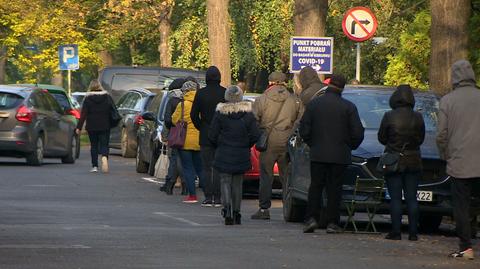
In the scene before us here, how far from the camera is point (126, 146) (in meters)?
37.0

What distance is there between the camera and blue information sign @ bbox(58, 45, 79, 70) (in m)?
51.3

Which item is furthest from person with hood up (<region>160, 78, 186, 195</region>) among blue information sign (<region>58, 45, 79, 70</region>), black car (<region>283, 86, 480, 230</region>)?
blue information sign (<region>58, 45, 79, 70</region>)

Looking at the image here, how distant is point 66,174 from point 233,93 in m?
11.3

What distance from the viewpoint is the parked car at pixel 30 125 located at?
99.5ft

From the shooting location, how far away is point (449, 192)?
16.8m

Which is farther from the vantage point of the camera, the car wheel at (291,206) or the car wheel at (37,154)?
the car wheel at (37,154)

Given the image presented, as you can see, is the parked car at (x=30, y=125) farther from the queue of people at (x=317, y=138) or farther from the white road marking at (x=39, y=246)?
the white road marking at (x=39, y=246)

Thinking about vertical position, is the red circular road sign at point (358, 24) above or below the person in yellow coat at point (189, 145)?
above

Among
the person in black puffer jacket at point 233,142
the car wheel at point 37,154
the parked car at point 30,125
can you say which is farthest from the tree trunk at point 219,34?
the person in black puffer jacket at point 233,142

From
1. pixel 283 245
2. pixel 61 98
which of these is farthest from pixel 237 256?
pixel 61 98

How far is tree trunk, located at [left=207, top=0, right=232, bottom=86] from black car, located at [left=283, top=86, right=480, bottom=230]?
19523 millimetres

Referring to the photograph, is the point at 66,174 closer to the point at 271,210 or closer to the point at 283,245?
the point at 271,210

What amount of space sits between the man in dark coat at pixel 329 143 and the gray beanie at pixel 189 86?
5478 mm

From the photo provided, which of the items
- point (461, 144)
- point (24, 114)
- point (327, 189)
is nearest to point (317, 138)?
point (327, 189)
